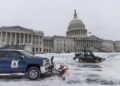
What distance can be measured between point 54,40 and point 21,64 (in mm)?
121627

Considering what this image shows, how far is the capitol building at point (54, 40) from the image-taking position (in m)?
113

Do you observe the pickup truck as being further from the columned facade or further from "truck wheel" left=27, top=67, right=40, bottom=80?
the columned facade

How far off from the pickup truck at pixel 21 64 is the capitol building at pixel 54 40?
97.7 metres

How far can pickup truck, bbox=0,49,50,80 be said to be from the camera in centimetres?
1120

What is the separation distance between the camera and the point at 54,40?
132875 millimetres

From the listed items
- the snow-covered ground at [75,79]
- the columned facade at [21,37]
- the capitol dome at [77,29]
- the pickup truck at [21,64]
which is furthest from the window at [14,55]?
the capitol dome at [77,29]

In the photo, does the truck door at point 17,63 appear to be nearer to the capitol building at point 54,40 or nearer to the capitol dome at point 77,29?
the capitol building at point 54,40

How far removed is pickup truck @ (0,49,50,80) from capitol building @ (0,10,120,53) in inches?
3846

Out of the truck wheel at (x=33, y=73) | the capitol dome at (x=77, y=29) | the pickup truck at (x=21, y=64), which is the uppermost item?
the capitol dome at (x=77, y=29)

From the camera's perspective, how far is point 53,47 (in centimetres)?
13438

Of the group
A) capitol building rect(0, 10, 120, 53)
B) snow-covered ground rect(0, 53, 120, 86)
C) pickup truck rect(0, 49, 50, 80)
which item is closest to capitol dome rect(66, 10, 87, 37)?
capitol building rect(0, 10, 120, 53)

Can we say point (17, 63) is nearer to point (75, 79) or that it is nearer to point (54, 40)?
point (75, 79)

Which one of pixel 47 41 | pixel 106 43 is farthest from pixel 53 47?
pixel 106 43

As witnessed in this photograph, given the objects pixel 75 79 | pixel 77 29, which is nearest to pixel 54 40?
pixel 77 29
